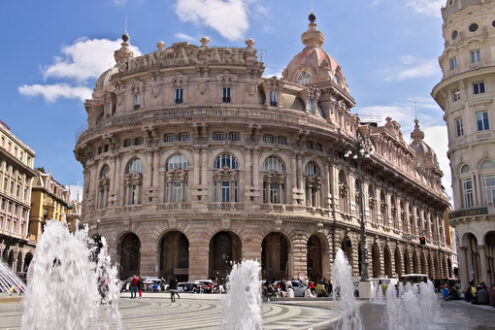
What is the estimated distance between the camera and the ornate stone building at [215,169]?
39406 millimetres

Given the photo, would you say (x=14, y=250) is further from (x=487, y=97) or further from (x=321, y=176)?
(x=487, y=97)

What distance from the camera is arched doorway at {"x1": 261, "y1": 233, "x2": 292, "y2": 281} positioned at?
41188mm

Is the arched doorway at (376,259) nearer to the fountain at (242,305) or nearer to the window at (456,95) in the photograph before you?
the window at (456,95)

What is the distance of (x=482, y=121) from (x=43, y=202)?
60126 mm

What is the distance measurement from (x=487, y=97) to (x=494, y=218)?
28.4 feet

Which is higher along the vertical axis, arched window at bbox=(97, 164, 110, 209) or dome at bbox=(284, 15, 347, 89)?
dome at bbox=(284, 15, 347, 89)

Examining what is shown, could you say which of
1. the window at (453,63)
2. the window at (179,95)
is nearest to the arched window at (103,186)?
the window at (179,95)

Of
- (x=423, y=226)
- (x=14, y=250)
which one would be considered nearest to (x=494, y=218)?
(x=423, y=226)

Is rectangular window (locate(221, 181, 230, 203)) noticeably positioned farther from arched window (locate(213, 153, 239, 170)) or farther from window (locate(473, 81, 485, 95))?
window (locate(473, 81, 485, 95))

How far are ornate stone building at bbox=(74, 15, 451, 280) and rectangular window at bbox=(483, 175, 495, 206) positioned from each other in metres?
12.6

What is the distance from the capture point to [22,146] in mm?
63156

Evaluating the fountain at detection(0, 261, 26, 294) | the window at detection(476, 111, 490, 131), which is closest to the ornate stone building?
the fountain at detection(0, 261, 26, 294)

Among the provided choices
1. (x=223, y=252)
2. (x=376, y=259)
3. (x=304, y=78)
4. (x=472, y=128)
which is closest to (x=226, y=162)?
(x=223, y=252)

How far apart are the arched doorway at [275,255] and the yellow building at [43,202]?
39.6 m
